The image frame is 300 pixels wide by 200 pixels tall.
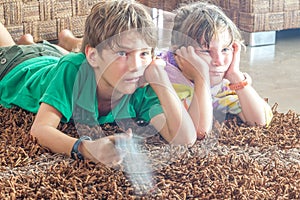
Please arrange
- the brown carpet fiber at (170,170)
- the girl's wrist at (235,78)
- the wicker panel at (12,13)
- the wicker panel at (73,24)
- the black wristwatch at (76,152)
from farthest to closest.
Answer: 1. the wicker panel at (73,24)
2. the wicker panel at (12,13)
3. the girl's wrist at (235,78)
4. the black wristwatch at (76,152)
5. the brown carpet fiber at (170,170)

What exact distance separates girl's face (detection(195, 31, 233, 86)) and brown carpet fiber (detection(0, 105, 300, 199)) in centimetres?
13

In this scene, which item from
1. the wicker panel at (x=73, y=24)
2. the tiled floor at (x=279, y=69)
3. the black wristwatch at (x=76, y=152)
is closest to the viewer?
the black wristwatch at (x=76, y=152)

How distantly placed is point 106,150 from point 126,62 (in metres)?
0.21

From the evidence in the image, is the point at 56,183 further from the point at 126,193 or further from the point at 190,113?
the point at 190,113

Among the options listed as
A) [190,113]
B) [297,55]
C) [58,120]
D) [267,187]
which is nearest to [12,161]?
[58,120]

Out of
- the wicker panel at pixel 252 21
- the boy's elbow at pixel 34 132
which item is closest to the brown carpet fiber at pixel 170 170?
the boy's elbow at pixel 34 132

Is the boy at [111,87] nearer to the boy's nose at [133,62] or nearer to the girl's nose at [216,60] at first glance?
the boy's nose at [133,62]

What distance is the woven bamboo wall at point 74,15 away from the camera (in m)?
2.54

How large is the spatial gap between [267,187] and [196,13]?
20.0 inches

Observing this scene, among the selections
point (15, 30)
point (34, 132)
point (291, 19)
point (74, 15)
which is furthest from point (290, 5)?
point (34, 132)

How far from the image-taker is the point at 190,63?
150cm

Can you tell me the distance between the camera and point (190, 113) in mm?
1483

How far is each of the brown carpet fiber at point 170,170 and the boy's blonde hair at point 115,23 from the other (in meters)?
0.22

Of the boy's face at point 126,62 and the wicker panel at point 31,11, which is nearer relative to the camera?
the boy's face at point 126,62
